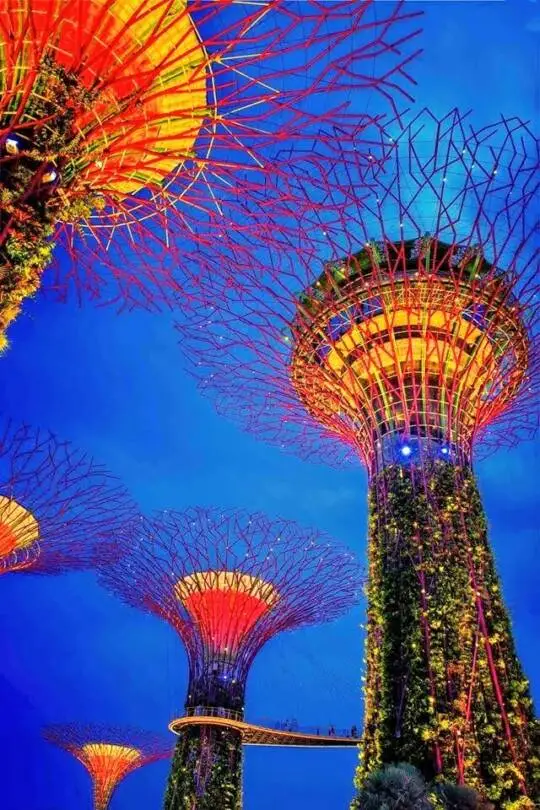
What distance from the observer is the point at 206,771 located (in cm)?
1800

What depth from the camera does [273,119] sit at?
294 inches

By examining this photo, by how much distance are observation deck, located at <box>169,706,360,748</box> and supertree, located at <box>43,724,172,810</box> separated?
7.40 meters

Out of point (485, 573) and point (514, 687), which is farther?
point (485, 573)

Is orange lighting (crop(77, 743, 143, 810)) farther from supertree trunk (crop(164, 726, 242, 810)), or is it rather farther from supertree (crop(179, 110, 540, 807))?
supertree (crop(179, 110, 540, 807))

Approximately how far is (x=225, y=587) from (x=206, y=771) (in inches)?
192

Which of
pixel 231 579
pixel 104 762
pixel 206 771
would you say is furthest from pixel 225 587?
pixel 104 762

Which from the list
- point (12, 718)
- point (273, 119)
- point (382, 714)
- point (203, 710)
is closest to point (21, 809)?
point (12, 718)

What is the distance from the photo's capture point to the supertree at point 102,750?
30242 millimetres

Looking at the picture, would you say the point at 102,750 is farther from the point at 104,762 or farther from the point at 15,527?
the point at 15,527

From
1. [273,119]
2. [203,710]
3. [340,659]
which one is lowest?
[203,710]

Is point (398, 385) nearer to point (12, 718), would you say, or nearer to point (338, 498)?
point (12, 718)

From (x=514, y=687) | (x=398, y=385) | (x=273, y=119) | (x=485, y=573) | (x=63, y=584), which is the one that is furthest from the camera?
(x=63, y=584)

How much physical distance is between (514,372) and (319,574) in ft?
31.7

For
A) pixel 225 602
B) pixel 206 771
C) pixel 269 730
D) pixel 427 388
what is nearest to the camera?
pixel 427 388
